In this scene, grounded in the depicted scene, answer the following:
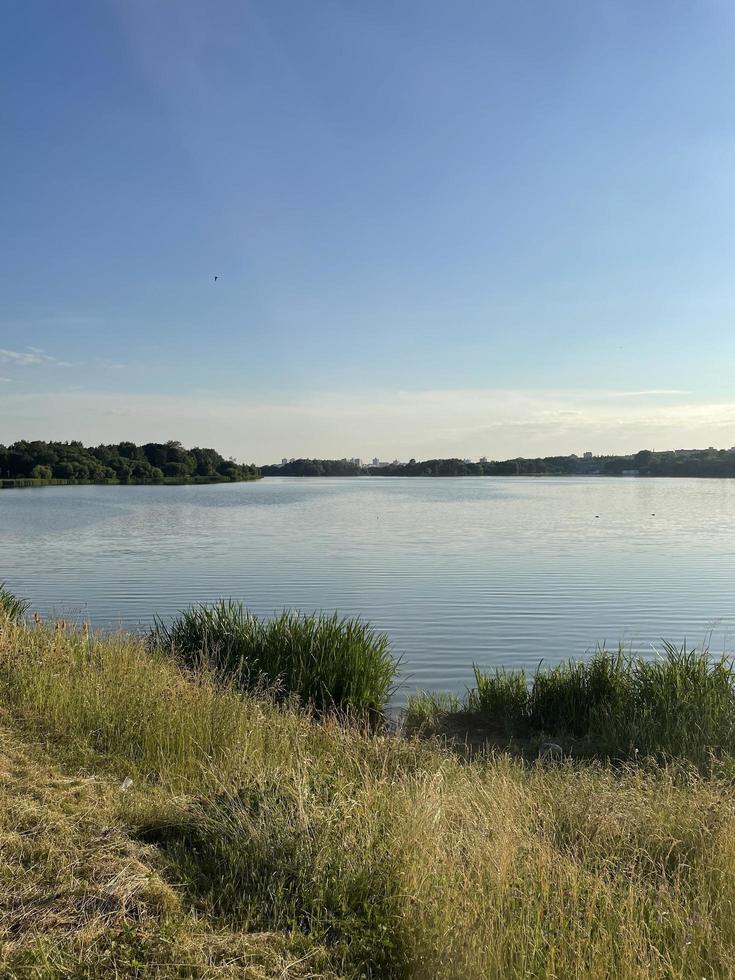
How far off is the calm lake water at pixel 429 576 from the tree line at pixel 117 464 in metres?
96.7

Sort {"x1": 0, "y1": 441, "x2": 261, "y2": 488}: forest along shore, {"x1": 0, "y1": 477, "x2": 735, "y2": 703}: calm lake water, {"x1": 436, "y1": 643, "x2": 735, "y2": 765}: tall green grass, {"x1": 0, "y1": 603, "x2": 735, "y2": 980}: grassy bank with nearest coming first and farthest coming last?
{"x1": 0, "y1": 603, "x2": 735, "y2": 980}: grassy bank, {"x1": 436, "y1": 643, "x2": 735, "y2": 765}: tall green grass, {"x1": 0, "y1": 477, "x2": 735, "y2": 703}: calm lake water, {"x1": 0, "y1": 441, "x2": 261, "y2": 488}: forest along shore

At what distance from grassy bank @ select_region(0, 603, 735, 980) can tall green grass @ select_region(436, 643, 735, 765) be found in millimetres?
2837

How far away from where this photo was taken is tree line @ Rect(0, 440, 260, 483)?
138000 millimetres

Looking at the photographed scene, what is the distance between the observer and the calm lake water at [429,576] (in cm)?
1752

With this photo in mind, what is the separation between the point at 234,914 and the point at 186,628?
10.0 metres

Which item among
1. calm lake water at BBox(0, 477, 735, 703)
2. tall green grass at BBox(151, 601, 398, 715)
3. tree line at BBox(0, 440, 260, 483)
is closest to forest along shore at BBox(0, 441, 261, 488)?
tree line at BBox(0, 440, 260, 483)

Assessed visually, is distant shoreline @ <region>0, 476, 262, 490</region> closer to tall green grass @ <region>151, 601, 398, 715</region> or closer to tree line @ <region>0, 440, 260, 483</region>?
tree line @ <region>0, 440, 260, 483</region>

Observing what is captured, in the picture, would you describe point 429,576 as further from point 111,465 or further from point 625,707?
point 111,465

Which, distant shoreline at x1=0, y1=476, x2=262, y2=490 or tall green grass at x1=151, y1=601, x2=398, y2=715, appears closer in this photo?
tall green grass at x1=151, y1=601, x2=398, y2=715

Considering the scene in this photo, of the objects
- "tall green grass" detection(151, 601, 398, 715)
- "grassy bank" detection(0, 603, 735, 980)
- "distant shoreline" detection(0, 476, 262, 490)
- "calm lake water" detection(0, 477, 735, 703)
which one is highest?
"distant shoreline" detection(0, 476, 262, 490)

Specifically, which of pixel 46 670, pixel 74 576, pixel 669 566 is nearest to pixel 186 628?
pixel 46 670

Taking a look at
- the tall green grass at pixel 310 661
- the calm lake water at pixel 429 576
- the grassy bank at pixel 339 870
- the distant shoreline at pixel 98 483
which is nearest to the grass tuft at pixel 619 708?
the tall green grass at pixel 310 661

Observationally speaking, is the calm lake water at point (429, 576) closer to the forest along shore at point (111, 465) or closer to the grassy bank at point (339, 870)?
the grassy bank at point (339, 870)

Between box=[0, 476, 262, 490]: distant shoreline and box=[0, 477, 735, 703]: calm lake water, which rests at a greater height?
box=[0, 476, 262, 490]: distant shoreline
